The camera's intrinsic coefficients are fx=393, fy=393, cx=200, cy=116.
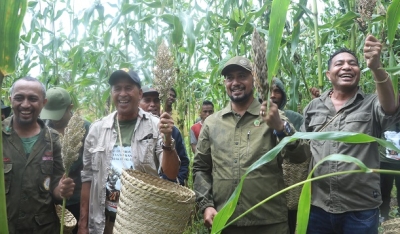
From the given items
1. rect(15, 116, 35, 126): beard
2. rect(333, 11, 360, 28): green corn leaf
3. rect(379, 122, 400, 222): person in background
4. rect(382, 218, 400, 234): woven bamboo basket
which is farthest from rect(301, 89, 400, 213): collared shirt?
rect(15, 116, 35, 126): beard

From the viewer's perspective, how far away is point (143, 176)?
200 cm

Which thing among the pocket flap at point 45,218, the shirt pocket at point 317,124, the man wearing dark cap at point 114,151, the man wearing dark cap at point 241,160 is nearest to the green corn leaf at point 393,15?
the man wearing dark cap at point 241,160

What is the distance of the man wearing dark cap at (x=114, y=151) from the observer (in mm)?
2445

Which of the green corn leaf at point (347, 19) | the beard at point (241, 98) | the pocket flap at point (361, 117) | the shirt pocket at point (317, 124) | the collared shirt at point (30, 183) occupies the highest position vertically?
the green corn leaf at point (347, 19)

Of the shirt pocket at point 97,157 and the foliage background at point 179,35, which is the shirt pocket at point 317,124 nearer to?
the foliage background at point 179,35

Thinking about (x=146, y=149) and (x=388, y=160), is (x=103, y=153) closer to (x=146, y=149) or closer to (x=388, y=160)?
(x=146, y=149)

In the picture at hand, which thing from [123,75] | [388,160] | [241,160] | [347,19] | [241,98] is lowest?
[388,160]

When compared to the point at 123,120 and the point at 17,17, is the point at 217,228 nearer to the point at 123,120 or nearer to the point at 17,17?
the point at 17,17

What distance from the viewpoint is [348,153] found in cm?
220

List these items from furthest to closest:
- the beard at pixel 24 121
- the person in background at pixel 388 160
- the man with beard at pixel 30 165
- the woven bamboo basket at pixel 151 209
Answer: the person in background at pixel 388 160 < the beard at pixel 24 121 < the man with beard at pixel 30 165 < the woven bamboo basket at pixel 151 209

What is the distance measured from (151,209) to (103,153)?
0.90 m

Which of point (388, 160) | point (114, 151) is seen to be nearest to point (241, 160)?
point (114, 151)

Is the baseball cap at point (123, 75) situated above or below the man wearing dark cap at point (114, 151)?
above

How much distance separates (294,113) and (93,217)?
A: 5.48 ft
